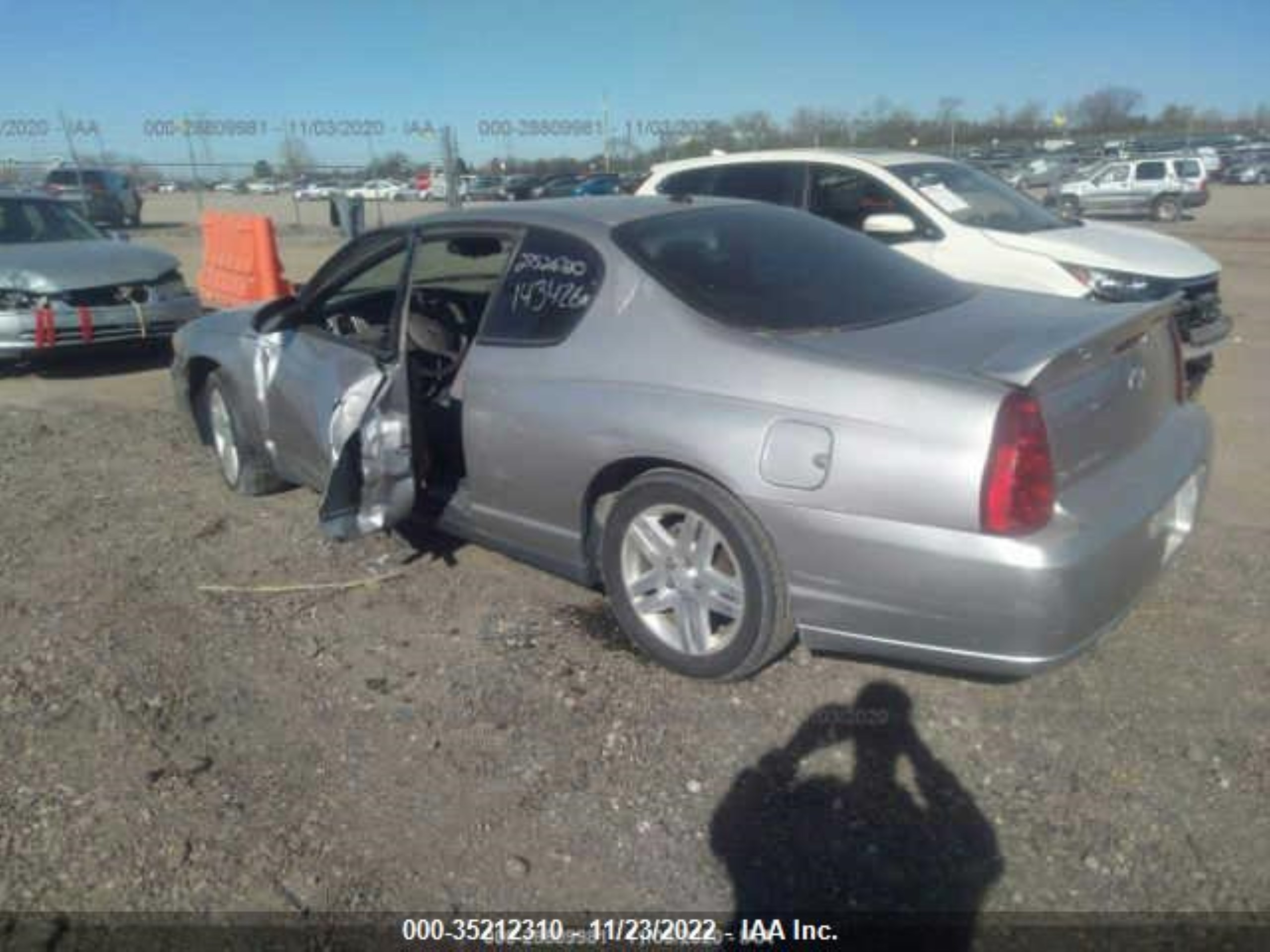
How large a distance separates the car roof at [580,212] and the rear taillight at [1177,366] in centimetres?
162

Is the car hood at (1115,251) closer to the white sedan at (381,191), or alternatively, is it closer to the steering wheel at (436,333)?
the steering wheel at (436,333)

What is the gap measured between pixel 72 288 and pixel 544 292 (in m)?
6.16

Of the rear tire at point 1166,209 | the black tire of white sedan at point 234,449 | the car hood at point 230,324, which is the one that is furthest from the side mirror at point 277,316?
the rear tire at point 1166,209

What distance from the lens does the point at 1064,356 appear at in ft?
8.84

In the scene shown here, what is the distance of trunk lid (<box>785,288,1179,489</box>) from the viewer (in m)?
2.66

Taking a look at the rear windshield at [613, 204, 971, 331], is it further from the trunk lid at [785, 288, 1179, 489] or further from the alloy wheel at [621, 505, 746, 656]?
the alloy wheel at [621, 505, 746, 656]

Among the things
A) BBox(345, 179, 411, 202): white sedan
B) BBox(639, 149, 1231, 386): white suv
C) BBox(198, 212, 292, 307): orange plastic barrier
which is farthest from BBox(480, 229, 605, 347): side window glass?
BBox(345, 179, 411, 202): white sedan

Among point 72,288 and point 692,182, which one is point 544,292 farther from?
point 72,288

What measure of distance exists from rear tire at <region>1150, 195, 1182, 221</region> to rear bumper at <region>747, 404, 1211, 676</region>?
2476 cm

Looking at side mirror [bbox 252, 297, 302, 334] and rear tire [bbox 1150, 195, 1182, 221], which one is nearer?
side mirror [bbox 252, 297, 302, 334]

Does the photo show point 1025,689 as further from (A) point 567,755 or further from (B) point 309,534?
(B) point 309,534

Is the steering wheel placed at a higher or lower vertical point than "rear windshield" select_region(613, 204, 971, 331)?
lower

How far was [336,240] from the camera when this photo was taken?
23.6 meters

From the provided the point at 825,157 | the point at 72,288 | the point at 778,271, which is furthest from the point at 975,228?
the point at 72,288
